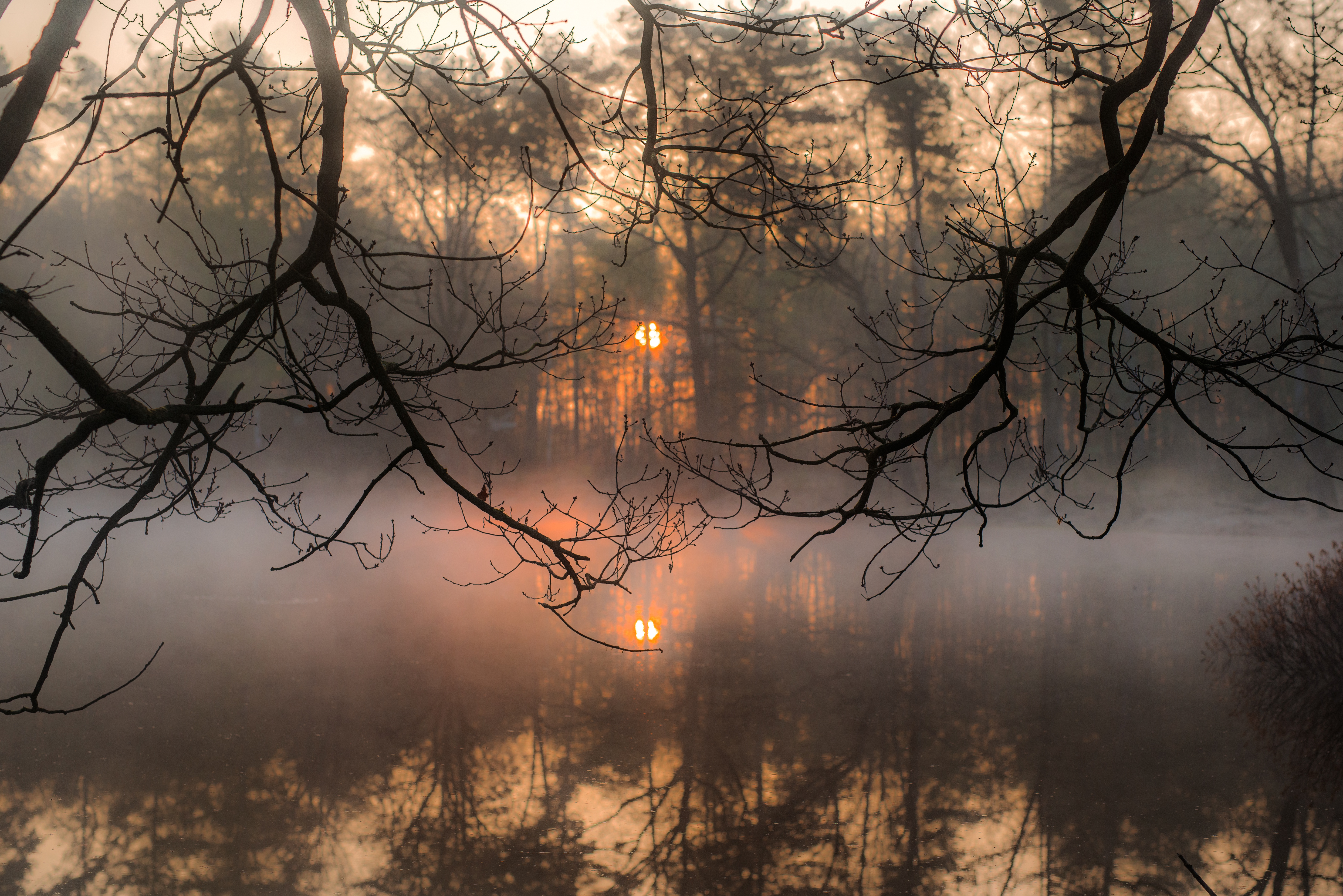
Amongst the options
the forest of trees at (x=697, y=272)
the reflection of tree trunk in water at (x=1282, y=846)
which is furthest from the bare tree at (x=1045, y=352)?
the reflection of tree trunk in water at (x=1282, y=846)

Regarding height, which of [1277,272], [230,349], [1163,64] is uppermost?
[1277,272]

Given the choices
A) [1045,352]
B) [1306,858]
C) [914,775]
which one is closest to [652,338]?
[1045,352]

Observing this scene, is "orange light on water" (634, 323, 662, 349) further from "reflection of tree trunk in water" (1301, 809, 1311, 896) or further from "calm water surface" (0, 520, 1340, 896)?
"reflection of tree trunk in water" (1301, 809, 1311, 896)

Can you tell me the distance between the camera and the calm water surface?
6.99 m

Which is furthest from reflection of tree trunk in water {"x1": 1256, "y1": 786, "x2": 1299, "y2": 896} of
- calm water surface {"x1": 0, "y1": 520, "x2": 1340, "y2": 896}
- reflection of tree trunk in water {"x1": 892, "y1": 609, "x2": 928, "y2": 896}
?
reflection of tree trunk in water {"x1": 892, "y1": 609, "x2": 928, "y2": 896}

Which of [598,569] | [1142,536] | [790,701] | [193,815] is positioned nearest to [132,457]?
[193,815]

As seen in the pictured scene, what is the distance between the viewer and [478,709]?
1044 centimetres

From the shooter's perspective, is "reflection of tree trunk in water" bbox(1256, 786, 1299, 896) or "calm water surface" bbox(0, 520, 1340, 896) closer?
"reflection of tree trunk in water" bbox(1256, 786, 1299, 896)

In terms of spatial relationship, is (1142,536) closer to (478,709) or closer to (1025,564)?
(1025,564)

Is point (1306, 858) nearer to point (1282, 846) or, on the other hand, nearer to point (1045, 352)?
point (1282, 846)

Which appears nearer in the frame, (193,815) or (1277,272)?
(193,815)

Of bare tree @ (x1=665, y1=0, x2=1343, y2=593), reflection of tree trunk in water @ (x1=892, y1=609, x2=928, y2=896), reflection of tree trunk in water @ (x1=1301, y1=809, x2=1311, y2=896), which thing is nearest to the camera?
bare tree @ (x1=665, y1=0, x2=1343, y2=593)

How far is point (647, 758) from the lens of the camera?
9070 mm

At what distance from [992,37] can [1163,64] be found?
2.49 meters
